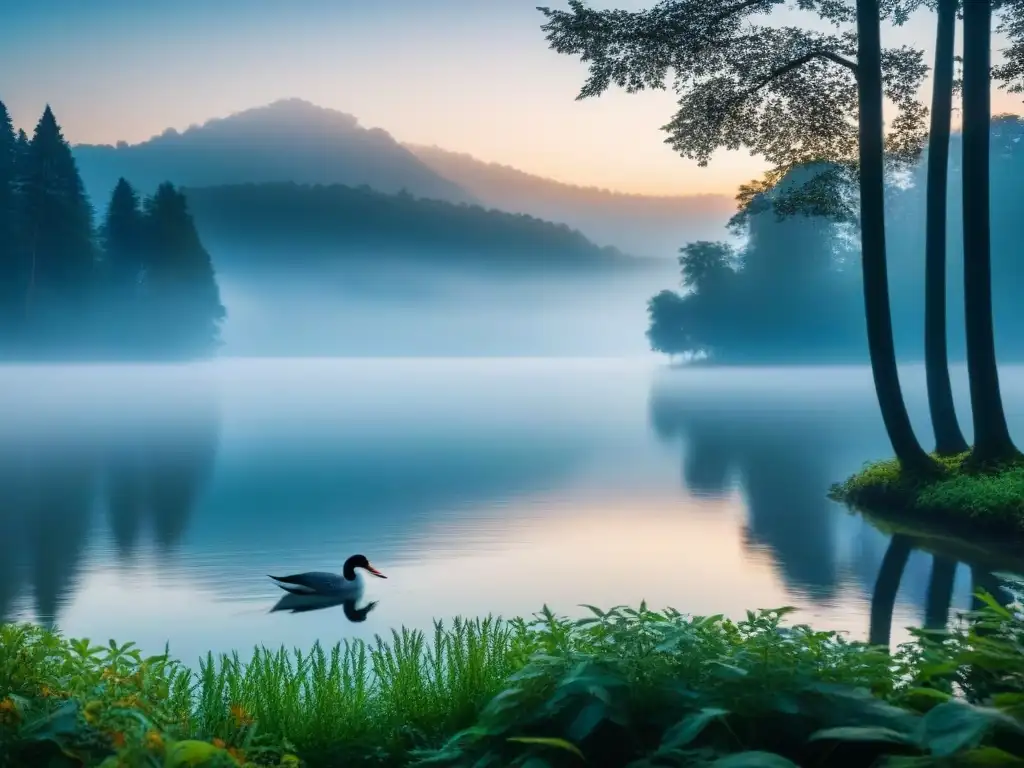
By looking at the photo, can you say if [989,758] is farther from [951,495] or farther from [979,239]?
[979,239]

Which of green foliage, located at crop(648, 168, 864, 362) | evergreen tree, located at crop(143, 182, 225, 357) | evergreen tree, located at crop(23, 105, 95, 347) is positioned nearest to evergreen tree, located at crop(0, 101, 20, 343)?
evergreen tree, located at crop(23, 105, 95, 347)

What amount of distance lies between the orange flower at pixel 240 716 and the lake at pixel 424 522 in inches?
176

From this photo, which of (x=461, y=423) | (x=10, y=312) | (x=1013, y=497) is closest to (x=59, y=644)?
(x=1013, y=497)

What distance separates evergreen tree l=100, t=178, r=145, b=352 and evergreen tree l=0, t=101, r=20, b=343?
7.24m

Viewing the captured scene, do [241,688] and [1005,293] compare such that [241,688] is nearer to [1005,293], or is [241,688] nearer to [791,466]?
[791,466]

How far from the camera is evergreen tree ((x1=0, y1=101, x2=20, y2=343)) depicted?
8650 cm

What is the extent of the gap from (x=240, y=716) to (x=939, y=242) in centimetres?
1574

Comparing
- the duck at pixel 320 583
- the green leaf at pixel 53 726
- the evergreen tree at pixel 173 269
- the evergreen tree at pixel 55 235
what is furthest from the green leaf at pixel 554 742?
the evergreen tree at pixel 173 269

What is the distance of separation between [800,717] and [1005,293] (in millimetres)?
104939

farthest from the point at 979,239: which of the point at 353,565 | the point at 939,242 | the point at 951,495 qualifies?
the point at 353,565

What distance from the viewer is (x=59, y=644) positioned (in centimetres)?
454

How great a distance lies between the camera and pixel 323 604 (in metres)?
10.3

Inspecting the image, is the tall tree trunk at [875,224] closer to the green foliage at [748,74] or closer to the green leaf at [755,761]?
the green foliage at [748,74]

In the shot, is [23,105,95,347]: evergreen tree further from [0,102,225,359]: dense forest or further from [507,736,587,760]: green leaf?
[507,736,587,760]: green leaf
